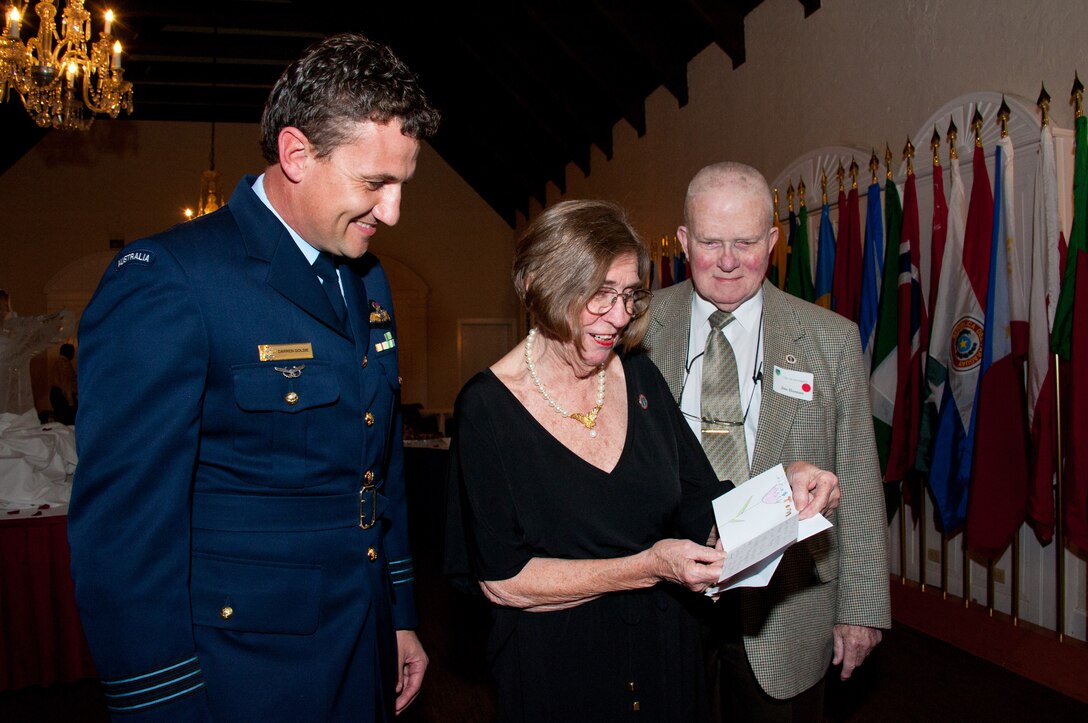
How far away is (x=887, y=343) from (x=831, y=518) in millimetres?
2475

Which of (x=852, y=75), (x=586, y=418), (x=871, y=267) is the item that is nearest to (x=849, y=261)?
(x=871, y=267)

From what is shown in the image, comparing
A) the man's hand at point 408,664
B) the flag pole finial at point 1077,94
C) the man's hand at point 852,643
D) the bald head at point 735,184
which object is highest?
the flag pole finial at point 1077,94

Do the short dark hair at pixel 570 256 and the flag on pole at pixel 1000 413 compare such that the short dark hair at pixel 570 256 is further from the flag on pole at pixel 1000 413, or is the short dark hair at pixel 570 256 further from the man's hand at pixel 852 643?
the flag on pole at pixel 1000 413

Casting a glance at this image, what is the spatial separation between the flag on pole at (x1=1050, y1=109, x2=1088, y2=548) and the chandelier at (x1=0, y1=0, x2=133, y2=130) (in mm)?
4946

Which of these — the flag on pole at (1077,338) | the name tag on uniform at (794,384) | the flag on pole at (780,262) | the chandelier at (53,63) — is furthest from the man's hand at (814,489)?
the chandelier at (53,63)

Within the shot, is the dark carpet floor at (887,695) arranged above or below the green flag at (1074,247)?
below

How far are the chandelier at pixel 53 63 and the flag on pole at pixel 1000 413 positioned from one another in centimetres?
482

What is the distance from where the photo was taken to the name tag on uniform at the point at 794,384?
1.92 meters

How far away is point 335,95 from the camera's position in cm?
128

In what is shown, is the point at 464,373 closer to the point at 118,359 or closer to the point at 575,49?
the point at 575,49

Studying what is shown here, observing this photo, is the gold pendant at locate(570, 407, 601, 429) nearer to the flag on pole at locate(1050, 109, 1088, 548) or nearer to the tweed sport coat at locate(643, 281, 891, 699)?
the tweed sport coat at locate(643, 281, 891, 699)

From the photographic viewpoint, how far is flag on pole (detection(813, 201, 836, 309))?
15.6 ft

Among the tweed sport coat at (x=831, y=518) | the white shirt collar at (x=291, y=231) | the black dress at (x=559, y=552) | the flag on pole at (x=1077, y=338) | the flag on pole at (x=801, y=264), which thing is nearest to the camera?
the white shirt collar at (x=291, y=231)

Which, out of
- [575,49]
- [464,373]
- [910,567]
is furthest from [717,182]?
[464,373]
